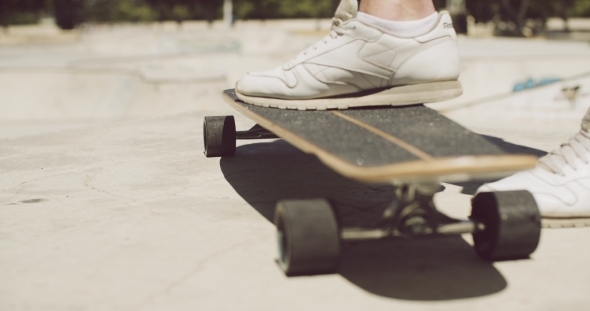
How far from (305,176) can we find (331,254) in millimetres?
1321

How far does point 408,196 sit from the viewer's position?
5.42 feet

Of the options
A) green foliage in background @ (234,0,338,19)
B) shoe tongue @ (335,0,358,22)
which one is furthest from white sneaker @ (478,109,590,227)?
green foliage in background @ (234,0,338,19)

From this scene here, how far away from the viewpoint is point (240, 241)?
2064 mm

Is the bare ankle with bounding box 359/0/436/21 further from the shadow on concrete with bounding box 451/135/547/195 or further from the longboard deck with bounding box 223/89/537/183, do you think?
the shadow on concrete with bounding box 451/135/547/195

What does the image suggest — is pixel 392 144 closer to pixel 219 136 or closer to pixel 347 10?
pixel 347 10

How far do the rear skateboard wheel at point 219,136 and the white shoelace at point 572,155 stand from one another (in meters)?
1.71

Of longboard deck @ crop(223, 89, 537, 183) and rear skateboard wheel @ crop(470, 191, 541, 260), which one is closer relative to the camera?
longboard deck @ crop(223, 89, 537, 183)

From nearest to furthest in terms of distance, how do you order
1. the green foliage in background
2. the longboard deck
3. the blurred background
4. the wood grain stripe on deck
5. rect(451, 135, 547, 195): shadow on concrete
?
the longboard deck → the wood grain stripe on deck → rect(451, 135, 547, 195): shadow on concrete → the blurred background → the green foliage in background

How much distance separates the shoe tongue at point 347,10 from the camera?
2234mm

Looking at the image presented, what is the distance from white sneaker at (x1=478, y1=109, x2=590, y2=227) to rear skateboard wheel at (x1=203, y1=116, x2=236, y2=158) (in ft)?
5.27

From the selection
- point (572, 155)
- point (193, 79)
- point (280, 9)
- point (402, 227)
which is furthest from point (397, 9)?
point (280, 9)

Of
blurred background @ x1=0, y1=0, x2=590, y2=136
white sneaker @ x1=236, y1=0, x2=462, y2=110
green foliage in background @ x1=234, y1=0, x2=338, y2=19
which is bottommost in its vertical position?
green foliage in background @ x1=234, y1=0, x2=338, y2=19

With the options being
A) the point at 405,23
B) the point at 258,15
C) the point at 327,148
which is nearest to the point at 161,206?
the point at 327,148

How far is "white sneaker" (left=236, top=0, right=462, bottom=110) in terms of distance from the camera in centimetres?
218
